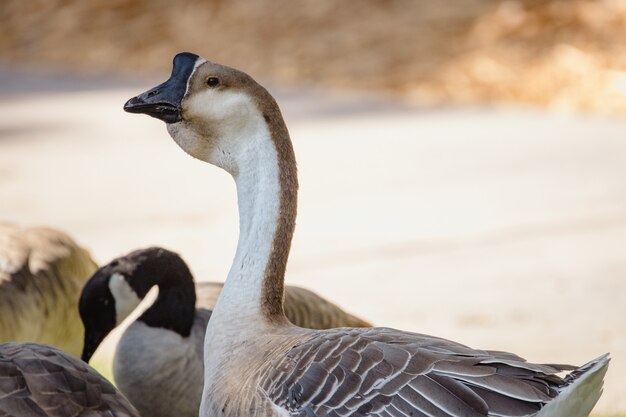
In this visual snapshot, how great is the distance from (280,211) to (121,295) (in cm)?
105

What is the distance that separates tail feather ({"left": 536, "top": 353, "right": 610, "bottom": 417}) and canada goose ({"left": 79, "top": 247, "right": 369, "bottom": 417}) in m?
1.60

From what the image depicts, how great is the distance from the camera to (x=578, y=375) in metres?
2.53

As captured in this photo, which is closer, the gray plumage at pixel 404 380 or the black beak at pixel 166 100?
the gray plumage at pixel 404 380

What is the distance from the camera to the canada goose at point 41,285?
4223 mm

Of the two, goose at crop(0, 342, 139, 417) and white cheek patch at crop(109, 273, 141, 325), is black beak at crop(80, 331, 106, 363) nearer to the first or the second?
white cheek patch at crop(109, 273, 141, 325)

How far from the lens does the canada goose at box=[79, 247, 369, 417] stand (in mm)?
3924

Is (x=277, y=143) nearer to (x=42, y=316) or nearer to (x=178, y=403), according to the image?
(x=178, y=403)

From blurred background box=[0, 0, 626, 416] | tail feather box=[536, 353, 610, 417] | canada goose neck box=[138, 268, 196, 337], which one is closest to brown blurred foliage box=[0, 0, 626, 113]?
blurred background box=[0, 0, 626, 416]

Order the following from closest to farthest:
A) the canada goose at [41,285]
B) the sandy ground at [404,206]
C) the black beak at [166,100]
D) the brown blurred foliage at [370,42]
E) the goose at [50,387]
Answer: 1. the goose at [50,387]
2. the black beak at [166,100]
3. the canada goose at [41,285]
4. the sandy ground at [404,206]
5. the brown blurred foliage at [370,42]

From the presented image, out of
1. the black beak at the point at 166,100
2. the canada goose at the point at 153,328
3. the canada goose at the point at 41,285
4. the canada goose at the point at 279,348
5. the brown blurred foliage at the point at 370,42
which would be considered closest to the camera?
the canada goose at the point at 279,348

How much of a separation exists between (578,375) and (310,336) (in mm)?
729

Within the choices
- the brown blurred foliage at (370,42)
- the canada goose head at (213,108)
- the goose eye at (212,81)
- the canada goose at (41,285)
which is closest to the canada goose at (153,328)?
the canada goose at (41,285)

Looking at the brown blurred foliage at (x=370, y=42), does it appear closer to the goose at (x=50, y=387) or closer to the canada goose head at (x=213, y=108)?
the canada goose head at (x=213, y=108)

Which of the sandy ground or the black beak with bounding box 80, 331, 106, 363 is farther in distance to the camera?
the sandy ground
